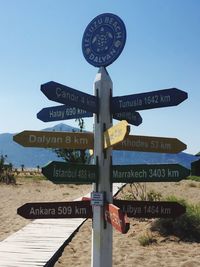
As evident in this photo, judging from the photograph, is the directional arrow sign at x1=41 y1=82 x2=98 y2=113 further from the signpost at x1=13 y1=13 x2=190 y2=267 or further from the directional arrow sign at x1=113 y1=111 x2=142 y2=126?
the directional arrow sign at x1=113 y1=111 x2=142 y2=126

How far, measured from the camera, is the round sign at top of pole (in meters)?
4.75

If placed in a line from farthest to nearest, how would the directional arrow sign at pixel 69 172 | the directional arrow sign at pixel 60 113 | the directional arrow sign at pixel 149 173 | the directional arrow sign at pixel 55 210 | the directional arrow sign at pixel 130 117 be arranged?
the directional arrow sign at pixel 60 113 < the directional arrow sign at pixel 130 117 < the directional arrow sign at pixel 55 210 < the directional arrow sign at pixel 149 173 < the directional arrow sign at pixel 69 172

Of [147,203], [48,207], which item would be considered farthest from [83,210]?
[147,203]

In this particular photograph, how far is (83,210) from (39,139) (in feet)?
2.92

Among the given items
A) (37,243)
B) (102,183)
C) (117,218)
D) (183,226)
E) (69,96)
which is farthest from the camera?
(183,226)

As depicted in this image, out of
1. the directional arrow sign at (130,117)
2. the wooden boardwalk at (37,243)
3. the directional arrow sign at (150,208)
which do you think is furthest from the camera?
the wooden boardwalk at (37,243)

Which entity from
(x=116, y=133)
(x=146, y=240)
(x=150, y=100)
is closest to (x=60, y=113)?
(x=150, y=100)

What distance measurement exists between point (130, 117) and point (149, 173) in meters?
0.85

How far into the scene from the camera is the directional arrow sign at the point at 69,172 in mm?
4387

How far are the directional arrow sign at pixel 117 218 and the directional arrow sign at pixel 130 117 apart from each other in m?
1.00

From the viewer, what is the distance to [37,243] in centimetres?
870

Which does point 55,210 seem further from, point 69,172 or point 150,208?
point 150,208

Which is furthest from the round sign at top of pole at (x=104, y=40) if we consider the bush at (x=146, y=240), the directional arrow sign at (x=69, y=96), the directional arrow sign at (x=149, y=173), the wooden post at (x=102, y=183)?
the bush at (x=146, y=240)

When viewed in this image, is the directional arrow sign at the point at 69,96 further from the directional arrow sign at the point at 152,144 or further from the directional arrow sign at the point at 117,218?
the directional arrow sign at the point at 117,218
